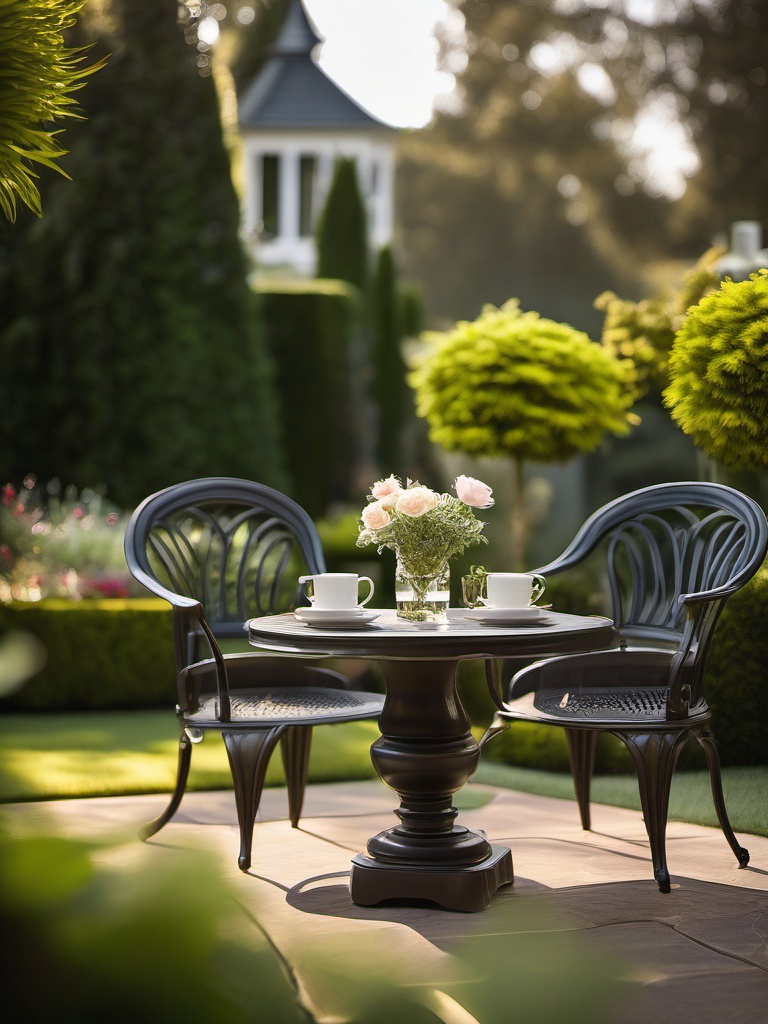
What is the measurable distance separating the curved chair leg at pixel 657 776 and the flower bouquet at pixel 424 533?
64 centimetres

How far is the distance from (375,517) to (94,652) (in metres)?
3.26

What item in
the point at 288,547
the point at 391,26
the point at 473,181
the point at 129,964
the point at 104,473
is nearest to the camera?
the point at 129,964

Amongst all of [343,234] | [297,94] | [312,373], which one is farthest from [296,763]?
[297,94]

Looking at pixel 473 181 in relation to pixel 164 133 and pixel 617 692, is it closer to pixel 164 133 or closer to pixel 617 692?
pixel 164 133

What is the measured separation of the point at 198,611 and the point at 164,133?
5.45 meters

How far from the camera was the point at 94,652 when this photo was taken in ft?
20.1

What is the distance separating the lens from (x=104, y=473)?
7.57 metres

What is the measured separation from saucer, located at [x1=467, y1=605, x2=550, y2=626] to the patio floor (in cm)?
74

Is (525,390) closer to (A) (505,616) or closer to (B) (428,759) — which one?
(A) (505,616)

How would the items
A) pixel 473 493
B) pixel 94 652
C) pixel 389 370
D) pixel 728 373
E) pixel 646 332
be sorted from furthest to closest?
1. pixel 389 370
2. pixel 646 332
3. pixel 94 652
4. pixel 728 373
5. pixel 473 493

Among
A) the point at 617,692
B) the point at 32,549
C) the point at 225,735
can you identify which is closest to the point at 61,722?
the point at 32,549

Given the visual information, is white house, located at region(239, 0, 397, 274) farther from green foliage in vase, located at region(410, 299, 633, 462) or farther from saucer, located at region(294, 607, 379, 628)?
saucer, located at region(294, 607, 379, 628)

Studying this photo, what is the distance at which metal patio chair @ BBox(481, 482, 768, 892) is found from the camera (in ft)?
10.7

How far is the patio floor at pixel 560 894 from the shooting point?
8.54 feet
